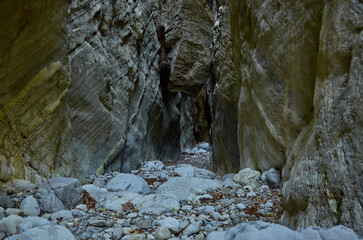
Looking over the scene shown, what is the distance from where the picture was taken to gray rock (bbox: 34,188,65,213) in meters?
4.34

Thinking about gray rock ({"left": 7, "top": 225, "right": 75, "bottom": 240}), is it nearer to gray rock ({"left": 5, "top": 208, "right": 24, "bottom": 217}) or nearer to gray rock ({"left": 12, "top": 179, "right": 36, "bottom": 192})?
gray rock ({"left": 5, "top": 208, "right": 24, "bottom": 217})

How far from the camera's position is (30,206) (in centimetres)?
416

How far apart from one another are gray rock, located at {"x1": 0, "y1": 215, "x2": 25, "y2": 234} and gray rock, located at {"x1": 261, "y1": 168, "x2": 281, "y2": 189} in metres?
5.04

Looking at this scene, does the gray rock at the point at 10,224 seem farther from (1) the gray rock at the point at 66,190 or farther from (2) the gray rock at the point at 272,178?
(2) the gray rock at the point at 272,178

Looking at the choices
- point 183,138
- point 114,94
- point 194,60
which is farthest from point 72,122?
point 183,138

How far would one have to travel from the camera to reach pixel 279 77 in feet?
18.2

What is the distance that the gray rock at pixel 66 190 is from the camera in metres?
4.81

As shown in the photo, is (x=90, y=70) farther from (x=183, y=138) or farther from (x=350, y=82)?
(x=183, y=138)

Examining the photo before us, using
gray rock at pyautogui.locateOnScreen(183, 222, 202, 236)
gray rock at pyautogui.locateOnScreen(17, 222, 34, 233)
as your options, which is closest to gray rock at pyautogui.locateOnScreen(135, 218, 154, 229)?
gray rock at pyautogui.locateOnScreen(183, 222, 202, 236)

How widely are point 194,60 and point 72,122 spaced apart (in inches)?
441

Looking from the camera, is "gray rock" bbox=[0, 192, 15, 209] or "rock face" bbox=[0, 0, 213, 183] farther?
"rock face" bbox=[0, 0, 213, 183]

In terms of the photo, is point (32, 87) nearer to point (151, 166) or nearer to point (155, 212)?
point (155, 212)

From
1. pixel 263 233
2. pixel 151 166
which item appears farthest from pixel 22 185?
pixel 151 166

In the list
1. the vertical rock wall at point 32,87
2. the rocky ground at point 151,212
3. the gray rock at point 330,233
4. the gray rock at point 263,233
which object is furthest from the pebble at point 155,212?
the gray rock at point 330,233
